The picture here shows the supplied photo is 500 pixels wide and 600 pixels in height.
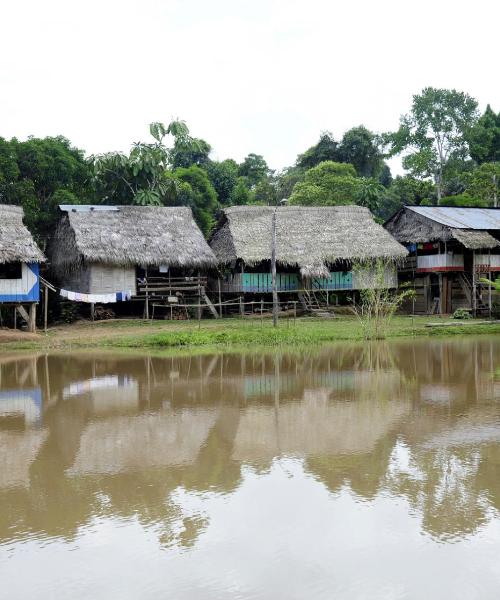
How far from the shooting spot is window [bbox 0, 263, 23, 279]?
2247 cm

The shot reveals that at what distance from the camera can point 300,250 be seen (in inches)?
1086

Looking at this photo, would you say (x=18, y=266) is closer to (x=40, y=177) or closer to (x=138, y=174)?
(x=40, y=177)

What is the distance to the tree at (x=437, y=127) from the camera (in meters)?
42.7

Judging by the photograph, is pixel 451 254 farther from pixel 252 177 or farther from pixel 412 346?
pixel 252 177

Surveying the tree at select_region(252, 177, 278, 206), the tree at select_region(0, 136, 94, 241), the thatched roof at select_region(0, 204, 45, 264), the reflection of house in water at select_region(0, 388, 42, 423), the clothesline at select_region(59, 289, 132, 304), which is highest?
the tree at select_region(252, 177, 278, 206)

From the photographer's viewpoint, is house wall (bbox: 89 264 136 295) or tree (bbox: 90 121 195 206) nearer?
house wall (bbox: 89 264 136 295)

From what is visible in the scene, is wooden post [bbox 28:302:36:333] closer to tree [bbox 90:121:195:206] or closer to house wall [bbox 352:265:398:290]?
tree [bbox 90:121:195:206]

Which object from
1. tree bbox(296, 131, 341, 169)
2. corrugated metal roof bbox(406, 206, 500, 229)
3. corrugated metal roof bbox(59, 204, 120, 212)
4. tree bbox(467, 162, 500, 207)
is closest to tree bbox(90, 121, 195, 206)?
corrugated metal roof bbox(59, 204, 120, 212)

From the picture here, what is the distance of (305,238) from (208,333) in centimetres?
915

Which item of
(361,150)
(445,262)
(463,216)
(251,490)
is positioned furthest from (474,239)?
(251,490)

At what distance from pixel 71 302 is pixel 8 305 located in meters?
3.49

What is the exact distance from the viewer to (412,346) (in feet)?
61.6

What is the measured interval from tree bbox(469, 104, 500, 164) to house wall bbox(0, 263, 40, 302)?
30.4 m

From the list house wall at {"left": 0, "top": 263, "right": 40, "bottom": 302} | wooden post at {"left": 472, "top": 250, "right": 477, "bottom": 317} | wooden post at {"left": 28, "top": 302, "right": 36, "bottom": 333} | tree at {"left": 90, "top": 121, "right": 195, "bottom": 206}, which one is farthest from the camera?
tree at {"left": 90, "top": 121, "right": 195, "bottom": 206}
